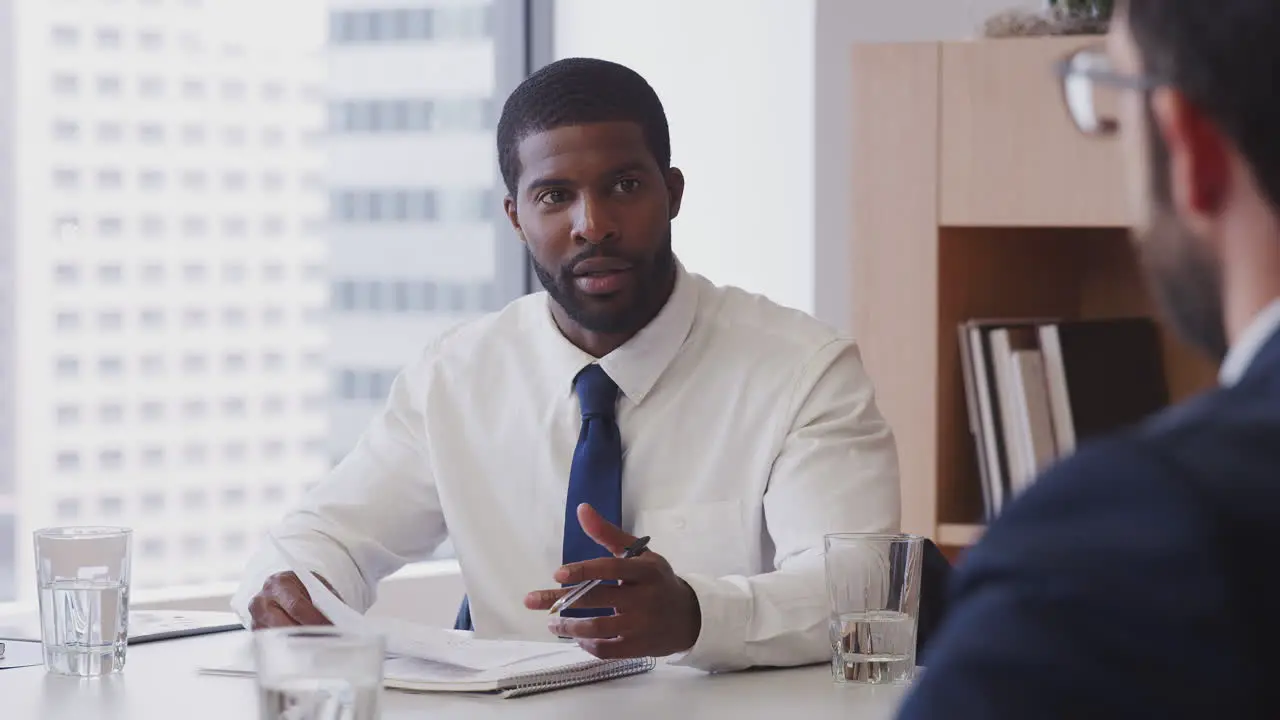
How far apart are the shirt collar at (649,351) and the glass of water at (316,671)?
105cm

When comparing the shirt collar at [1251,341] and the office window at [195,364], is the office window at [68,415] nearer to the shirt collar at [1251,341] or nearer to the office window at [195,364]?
the office window at [195,364]

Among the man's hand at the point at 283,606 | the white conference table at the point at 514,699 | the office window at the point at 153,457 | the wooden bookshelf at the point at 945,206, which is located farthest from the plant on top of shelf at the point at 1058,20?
the office window at the point at 153,457

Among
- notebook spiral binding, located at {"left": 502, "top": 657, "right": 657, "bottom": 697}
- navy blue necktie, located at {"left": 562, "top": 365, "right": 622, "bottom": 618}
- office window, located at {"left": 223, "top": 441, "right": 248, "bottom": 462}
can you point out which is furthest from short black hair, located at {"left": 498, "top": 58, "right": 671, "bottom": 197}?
office window, located at {"left": 223, "top": 441, "right": 248, "bottom": 462}

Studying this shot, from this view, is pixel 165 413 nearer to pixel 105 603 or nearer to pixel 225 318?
pixel 225 318

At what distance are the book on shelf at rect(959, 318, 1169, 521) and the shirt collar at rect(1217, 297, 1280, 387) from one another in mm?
1742

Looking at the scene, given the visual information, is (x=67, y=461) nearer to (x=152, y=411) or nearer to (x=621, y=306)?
(x=152, y=411)

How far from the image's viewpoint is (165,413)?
352cm

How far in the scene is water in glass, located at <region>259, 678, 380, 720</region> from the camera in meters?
1.16

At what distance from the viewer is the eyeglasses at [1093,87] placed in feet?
2.74

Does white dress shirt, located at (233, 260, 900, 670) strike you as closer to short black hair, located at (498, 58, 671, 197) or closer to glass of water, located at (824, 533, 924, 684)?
short black hair, located at (498, 58, 671, 197)

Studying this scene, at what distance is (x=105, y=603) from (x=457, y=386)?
2.45 feet

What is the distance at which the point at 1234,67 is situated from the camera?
74cm

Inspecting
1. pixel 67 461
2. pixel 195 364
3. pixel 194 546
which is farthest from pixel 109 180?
pixel 194 546

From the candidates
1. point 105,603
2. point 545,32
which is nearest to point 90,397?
point 545,32
